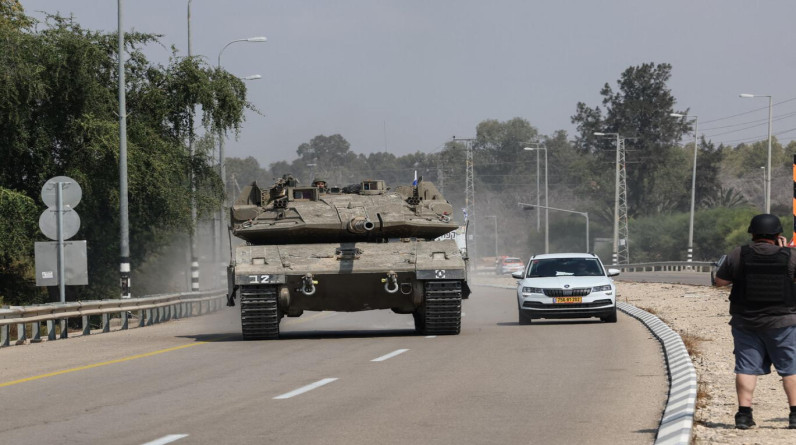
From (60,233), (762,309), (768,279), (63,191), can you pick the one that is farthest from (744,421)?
(63,191)

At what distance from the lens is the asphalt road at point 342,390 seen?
1000 cm

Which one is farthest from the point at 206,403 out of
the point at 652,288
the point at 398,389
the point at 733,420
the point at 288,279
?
the point at 652,288

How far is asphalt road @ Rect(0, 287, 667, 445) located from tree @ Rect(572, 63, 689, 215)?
89.1m

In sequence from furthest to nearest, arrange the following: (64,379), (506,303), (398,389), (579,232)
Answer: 1. (579,232)
2. (506,303)
3. (64,379)
4. (398,389)

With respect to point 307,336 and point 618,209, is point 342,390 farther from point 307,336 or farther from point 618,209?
point 618,209

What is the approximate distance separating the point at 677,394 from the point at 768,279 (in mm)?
2540

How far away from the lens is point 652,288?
164 ft

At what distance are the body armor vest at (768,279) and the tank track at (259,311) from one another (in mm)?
12958

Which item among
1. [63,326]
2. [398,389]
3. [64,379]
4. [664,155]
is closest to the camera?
[398,389]

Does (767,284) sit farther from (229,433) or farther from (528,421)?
(229,433)

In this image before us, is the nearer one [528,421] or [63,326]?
[528,421]

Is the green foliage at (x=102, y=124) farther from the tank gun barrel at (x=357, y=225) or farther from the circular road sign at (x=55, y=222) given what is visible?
the tank gun barrel at (x=357, y=225)

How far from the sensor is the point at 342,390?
1314 centimetres

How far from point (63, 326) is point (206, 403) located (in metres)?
14.3
